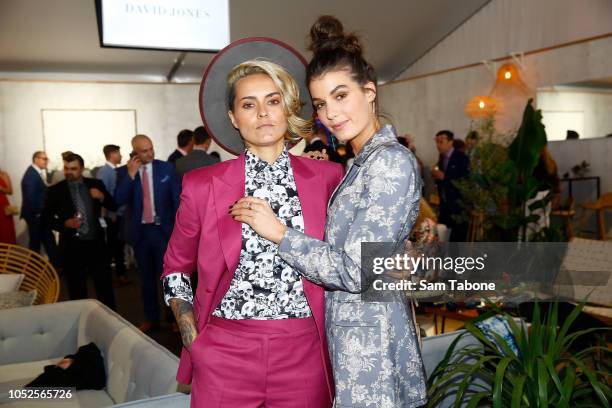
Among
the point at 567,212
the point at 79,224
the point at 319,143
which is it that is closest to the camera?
the point at 319,143

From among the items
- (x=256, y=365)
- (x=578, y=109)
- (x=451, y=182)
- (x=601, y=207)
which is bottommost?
(x=601, y=207)

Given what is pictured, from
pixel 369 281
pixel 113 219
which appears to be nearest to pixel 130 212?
pixel 113 219

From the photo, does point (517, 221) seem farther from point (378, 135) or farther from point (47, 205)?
point (378, 135)

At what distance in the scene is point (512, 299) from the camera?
399 cm

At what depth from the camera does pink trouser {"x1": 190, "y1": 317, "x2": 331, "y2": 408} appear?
1.46m

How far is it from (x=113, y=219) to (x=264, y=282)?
6766mm

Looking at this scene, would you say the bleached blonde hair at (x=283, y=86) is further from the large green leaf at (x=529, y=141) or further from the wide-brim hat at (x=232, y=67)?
the large green leaf at (x=529, y=141)

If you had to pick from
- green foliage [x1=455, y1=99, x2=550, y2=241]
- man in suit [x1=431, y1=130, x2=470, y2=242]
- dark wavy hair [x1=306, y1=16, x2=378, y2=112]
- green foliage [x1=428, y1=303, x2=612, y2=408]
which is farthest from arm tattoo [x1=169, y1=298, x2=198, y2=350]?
man in suit [x1=431, y1=130, x2=470, y2=242]

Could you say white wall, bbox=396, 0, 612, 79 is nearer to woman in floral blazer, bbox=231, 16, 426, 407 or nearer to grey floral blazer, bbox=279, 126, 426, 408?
woman in floral blazer, bbox=231, 16, 426, 407

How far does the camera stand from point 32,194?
7961 millimetres

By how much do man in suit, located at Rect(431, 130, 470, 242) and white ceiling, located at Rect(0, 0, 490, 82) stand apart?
7.16ft

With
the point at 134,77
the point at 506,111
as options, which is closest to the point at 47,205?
the point at 134,77

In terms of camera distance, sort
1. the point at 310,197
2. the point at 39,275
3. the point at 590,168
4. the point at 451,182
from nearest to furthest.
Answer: the point at 310,197
the point at 39,275
the point at 451,182
the point at 590,168

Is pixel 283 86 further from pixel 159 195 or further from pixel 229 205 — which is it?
pixel 159 195
